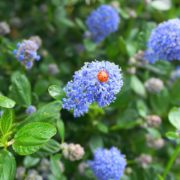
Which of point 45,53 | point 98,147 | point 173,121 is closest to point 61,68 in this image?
point 45,53

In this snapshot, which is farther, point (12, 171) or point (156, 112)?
point (156, 112)

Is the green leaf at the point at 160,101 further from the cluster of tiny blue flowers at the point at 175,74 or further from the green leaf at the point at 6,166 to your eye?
the green leaf at the point at 6,166

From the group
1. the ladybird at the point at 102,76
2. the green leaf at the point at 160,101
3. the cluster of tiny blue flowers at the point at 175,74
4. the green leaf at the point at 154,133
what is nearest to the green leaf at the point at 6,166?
the ladybird at the point at 102,76

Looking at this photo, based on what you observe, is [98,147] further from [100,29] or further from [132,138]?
[100,29]

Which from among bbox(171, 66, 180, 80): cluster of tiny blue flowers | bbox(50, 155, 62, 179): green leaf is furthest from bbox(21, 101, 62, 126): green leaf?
bbox(171, 66, 180, 80): cluster of tiny blue flowers

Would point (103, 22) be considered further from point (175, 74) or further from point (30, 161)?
point (30, 161)

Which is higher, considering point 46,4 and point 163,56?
point 46,4

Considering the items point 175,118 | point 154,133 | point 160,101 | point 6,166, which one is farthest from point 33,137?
point 160,101
